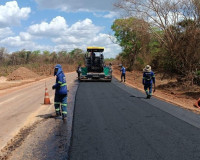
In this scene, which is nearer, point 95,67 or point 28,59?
point 95,67

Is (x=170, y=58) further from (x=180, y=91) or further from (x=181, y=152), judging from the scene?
(x=181, y=152)

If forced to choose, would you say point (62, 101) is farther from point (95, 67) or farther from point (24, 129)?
point (95, 67)

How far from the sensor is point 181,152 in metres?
4.90

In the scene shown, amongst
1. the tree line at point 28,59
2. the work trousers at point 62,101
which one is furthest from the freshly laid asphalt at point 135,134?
the tree line at point 28,59

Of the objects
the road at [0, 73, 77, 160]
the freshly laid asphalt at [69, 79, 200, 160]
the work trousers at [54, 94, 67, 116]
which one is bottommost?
the road at [0, 73, 77, 160]

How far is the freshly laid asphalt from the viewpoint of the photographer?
4840 mm

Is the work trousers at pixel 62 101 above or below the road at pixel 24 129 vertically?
above

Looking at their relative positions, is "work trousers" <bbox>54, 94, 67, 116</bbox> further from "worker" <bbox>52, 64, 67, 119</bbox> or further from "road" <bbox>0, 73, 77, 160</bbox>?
"road" <bbox>0, 73, 77, 160</bbox>

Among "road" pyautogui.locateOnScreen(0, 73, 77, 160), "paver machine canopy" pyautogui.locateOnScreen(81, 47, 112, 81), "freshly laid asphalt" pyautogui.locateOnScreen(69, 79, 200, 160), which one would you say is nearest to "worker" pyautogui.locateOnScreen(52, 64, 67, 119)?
"road" pyautogui.locateOnScreen(0, 73, 77, 160)

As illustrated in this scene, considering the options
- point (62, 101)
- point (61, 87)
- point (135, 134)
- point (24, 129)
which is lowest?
point (24, 129)

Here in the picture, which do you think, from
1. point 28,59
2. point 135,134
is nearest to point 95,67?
point 135,134

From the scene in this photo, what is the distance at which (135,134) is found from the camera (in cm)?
615

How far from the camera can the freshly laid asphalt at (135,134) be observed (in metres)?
4.84

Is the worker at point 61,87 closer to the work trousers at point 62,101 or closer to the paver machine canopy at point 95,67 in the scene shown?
the work trousers at point 62,101
